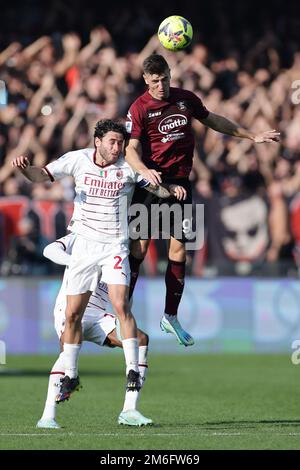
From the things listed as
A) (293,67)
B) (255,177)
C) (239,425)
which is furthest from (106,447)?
(293,67)

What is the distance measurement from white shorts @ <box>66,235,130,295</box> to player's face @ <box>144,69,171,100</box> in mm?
1651

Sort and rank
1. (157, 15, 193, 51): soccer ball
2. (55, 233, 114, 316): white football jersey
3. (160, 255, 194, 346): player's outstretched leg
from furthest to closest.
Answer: (160, 255, 194, 346): player's outstretched leg < (157, 15, 193, 51): soccer ball < (55, 233, 114, 316): white football jersey

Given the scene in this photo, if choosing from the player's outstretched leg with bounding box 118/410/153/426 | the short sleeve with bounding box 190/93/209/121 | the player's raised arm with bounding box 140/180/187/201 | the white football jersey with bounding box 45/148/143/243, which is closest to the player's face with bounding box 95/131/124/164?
the white football jersey with bounding box 45/148/143/243

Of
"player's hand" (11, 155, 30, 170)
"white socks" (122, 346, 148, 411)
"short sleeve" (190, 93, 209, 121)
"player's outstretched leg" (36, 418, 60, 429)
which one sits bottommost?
"player's outstretched leg" (36, 418, 60, 429)

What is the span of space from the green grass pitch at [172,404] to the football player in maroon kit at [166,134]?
50.0 inches

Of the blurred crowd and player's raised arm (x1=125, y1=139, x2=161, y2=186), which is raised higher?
the blurred crowd

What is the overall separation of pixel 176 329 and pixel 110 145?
2235 millimetres

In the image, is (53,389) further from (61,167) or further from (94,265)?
(61,167)

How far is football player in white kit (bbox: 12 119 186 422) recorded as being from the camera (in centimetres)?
1105

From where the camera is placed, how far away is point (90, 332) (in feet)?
39.2

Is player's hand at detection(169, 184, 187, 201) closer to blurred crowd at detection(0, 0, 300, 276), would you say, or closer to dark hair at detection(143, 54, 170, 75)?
dark hair at detection(143, 54, 170, 75)

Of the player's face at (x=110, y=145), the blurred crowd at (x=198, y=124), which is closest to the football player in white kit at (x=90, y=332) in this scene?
the player's face at (x=110, y=145)

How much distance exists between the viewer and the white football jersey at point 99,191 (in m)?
11.2

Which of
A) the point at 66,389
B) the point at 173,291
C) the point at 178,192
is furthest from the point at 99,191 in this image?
the point at 66,389
